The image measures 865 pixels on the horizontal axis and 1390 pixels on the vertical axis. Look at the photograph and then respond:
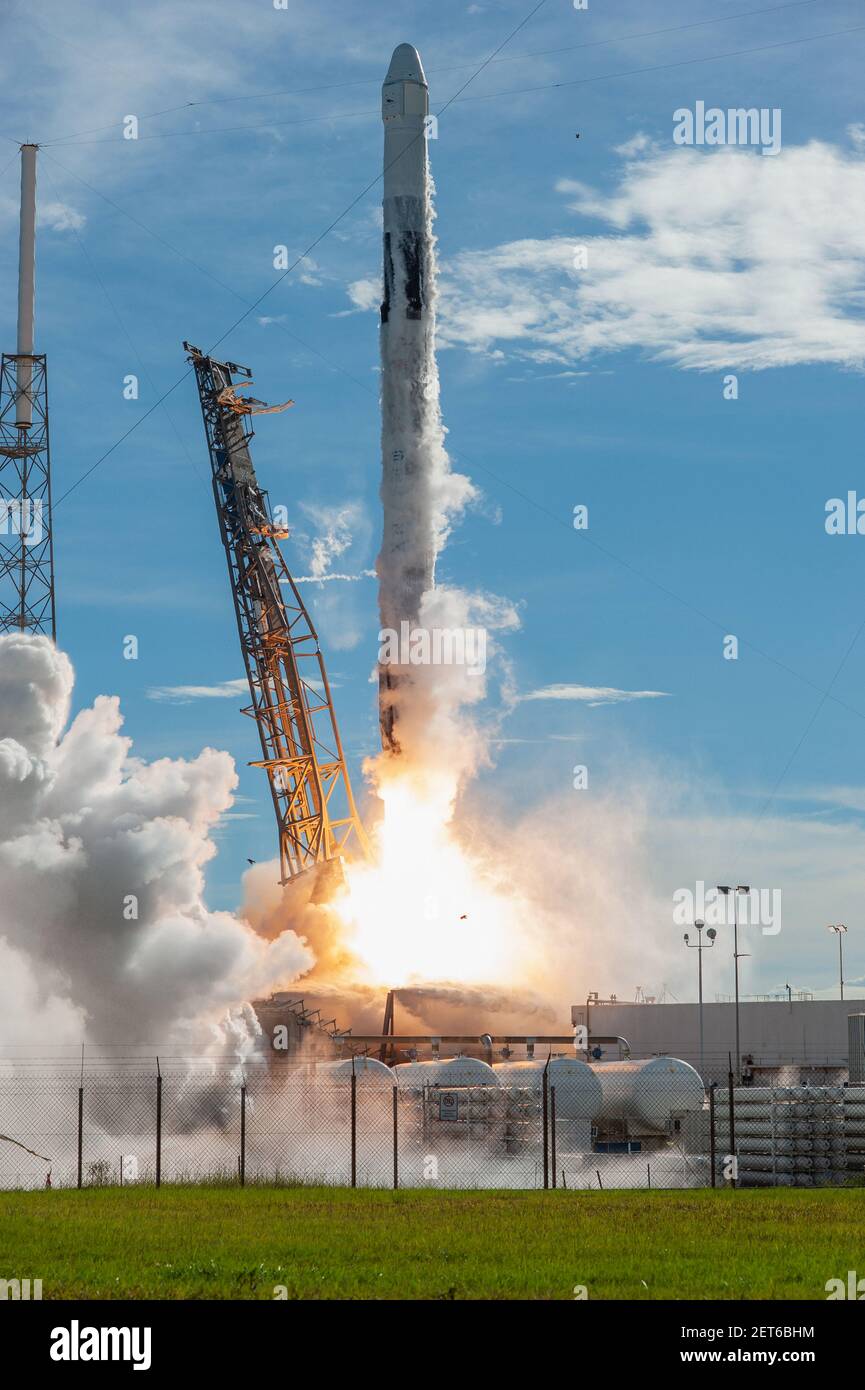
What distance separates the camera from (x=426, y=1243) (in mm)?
25984

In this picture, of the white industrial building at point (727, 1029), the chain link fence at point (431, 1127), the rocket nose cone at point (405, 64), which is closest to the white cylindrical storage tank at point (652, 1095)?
the chain link fence at point (431, 1127)

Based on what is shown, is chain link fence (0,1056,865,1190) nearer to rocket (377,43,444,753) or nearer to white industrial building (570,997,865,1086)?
rocket (377,43,444,753)

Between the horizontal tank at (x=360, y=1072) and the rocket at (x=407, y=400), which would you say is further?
the rocket at (x=407, y=400)

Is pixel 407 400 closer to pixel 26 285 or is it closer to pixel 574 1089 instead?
pixel 26 285

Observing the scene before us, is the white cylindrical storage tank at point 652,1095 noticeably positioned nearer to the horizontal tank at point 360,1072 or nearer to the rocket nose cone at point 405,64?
the horizontal tank at point 360,1072

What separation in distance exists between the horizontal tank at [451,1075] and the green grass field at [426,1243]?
22.7 m

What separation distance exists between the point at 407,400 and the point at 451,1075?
27.9m

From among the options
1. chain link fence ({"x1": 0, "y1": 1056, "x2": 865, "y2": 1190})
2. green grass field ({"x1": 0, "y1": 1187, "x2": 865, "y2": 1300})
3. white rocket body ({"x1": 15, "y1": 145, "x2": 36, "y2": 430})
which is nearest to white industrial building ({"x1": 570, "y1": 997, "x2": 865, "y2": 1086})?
chain link fence ({"x1": 0, "y1": 1056, "x2": 865, "y2": 1190})

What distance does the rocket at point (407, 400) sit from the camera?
73188 mm

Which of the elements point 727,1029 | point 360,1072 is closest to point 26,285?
point 360,1072
